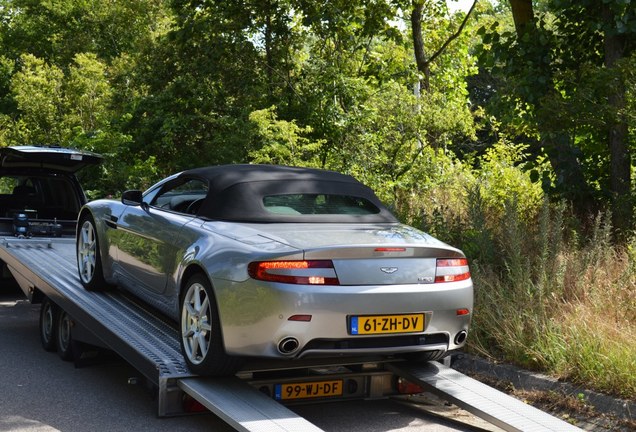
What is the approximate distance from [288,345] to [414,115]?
13318 millimetres

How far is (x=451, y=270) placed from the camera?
233 inches

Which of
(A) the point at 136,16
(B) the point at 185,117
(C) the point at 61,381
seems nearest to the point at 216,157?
(B) the point at 185,117

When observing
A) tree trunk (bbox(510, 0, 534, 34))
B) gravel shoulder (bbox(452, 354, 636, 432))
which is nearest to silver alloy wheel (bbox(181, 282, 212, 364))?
gravel shoulder (bbox(452, 354, 636, 432))

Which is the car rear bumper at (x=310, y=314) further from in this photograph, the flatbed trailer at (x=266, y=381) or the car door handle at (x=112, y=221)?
the car door handle at (x=112, y=221)

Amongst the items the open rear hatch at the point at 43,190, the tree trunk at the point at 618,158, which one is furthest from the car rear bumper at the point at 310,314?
the open rear hatch at the point at 43,190

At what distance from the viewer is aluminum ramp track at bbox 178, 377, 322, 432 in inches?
197

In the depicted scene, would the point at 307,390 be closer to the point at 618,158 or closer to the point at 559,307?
the point at 559,307

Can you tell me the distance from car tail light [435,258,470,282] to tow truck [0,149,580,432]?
73cm

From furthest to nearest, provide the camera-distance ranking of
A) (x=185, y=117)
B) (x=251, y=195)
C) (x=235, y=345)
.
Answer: (x=185, y=117), (x=251, y=195), (x=235, y=345)

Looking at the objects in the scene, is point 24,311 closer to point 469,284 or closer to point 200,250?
point 200,250

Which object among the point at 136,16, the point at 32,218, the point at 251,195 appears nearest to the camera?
the point at 251,195

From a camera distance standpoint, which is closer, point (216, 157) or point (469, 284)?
point (469, 284)

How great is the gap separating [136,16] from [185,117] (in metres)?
24.2

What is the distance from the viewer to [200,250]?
591cm
